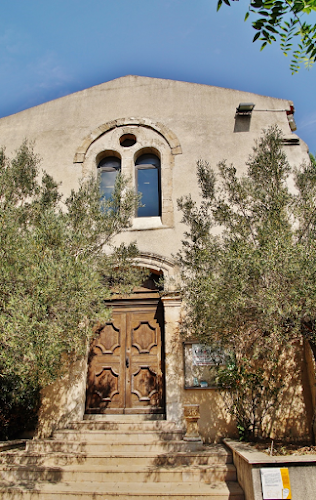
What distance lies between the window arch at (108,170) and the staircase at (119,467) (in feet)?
15.7

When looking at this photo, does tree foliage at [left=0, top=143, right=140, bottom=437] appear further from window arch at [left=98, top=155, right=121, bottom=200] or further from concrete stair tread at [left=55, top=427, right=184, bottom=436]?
window arch at [left=98, top=155, right=121, bottom=200]

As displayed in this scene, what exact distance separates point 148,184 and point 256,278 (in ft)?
14.1

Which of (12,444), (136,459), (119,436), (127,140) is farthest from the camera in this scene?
(127,140)

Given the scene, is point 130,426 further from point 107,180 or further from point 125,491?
point 107,180

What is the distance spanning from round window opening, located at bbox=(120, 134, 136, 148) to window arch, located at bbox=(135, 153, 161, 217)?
0.38 meters

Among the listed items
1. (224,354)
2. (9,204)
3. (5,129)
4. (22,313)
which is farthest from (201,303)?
(5,129)

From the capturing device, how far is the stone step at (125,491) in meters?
4.66

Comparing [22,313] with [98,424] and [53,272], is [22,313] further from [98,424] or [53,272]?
[98,424]

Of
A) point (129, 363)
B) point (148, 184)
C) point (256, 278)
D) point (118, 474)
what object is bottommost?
point (118, 474)

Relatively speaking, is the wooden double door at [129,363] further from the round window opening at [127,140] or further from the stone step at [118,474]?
the round window opening at [127,140]

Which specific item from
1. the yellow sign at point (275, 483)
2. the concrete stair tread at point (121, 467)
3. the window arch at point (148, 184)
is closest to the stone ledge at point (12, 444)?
the concrete stair tread at point (121, 467)

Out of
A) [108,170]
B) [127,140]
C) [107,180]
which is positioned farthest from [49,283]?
[127,140]

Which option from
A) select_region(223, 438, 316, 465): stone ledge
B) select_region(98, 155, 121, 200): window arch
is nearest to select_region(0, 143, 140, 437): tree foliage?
select_region(223, 438, 316, 465): stone ledge

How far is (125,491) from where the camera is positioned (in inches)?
188
